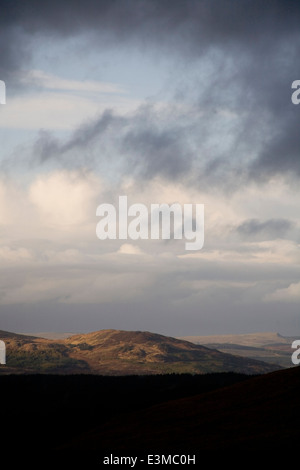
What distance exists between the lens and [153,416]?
89.2 meters

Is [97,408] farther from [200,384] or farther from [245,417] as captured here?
[245,417]

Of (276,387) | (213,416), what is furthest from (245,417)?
(276,387)

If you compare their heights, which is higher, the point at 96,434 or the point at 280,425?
the point at 280,425

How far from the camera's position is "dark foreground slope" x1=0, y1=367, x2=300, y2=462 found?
65.5 metres

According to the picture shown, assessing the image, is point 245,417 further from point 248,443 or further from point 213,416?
point 248,443

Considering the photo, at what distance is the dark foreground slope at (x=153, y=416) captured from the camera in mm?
65500

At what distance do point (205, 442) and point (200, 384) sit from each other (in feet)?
172

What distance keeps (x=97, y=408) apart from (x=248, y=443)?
2341 inches

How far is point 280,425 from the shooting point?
219 ft
